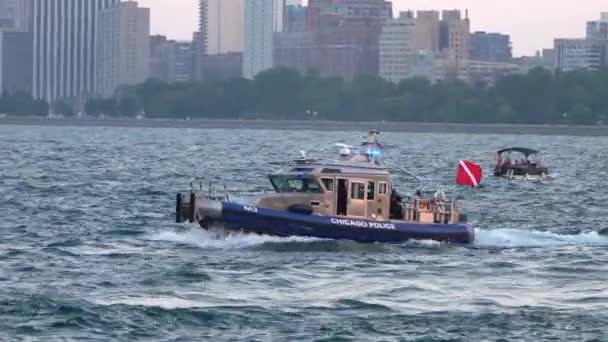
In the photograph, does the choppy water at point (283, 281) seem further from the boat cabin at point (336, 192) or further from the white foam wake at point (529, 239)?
the boat cabin at point (336, 192)

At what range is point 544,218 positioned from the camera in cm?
7588

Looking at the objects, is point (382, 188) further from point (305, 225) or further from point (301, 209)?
point (305, 225)

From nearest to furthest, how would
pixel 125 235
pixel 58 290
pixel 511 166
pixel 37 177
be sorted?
pixel 58 290
pixel 125 235
pixel 37 177
pixel 511 166

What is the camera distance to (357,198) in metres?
58.9

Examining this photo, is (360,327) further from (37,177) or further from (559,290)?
(37,177)

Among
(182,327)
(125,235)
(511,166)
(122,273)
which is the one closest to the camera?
(182,327)

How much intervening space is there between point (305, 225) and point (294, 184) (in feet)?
5.53

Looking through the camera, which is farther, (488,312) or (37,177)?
(37,177)

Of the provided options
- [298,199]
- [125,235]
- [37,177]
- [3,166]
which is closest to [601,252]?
[298,199]

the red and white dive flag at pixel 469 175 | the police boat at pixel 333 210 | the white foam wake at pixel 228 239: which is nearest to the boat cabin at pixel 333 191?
the police boat at pixel 333 210

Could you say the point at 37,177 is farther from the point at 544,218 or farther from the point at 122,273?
the point at 122,273

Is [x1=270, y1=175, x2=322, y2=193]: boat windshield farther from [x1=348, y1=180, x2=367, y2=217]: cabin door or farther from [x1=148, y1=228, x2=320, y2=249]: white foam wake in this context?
[x1=148, y1=228, x2=320, y2=249]: white foam wake

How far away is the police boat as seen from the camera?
57781 mm

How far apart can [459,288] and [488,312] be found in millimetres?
4118
